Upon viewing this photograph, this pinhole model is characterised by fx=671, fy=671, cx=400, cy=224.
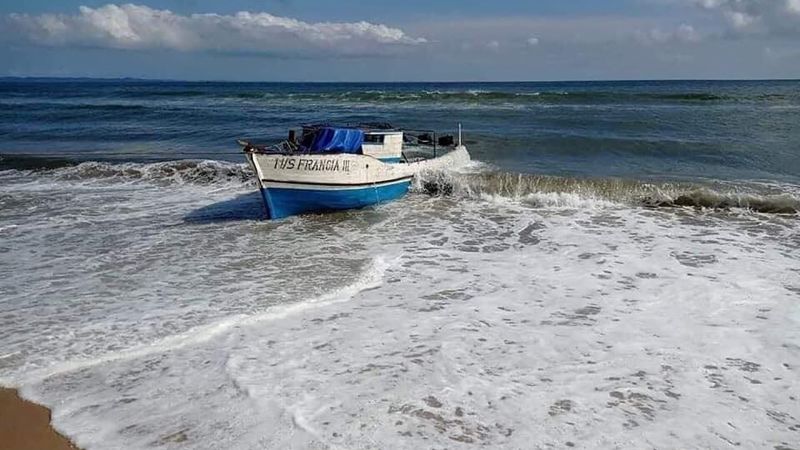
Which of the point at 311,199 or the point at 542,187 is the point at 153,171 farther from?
the point at 542,187

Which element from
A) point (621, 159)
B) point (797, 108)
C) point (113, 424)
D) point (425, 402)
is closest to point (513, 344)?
point (425, 402)

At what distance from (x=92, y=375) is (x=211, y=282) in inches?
117

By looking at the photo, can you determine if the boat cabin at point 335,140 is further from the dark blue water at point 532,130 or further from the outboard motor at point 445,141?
the dark blue water at point 532,130

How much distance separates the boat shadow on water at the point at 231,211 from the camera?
13.5 metres

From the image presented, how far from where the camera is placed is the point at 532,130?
97.6 feet

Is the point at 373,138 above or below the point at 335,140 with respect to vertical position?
below

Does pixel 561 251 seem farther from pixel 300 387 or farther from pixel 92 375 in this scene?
pixel 92 375

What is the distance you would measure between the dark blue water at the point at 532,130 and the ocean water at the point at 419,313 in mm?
2700

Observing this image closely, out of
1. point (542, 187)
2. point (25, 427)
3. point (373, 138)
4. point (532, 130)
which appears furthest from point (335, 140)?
point (532, 130)

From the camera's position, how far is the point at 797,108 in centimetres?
4019

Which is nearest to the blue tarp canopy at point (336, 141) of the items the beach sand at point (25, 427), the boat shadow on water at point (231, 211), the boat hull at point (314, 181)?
the boat hull at point (314, 181)

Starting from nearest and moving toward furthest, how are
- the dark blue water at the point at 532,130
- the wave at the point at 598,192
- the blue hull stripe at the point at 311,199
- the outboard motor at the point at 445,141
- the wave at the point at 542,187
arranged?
the blue hull stripe at the point at 311,199 < the wave at the point at 598,192 < the wave at the point at 542,187 < the outboard motor at the point at 445,141 < the dark blue water at the point at 532,130

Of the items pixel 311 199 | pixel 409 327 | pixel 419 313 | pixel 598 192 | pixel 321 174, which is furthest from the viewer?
pixel 598 192

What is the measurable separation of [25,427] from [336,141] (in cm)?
921
